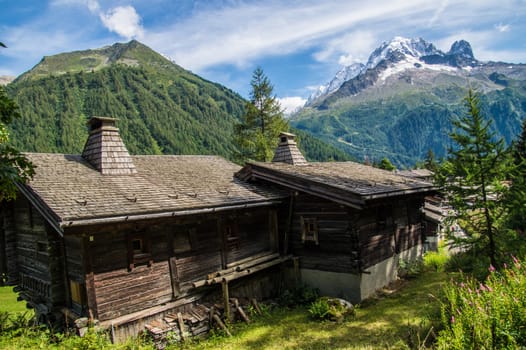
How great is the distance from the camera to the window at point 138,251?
10.0m

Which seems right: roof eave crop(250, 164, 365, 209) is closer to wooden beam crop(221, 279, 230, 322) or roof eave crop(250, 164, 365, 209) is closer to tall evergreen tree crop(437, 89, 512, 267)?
tall evergreen tree crop(437, 89, 512, 267)

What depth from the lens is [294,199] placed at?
1443cm

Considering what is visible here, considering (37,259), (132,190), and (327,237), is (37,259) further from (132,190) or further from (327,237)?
(327,237)

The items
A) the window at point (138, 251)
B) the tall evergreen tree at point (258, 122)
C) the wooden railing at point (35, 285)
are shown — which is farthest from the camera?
the tall evergreen tree at point (258, 122)

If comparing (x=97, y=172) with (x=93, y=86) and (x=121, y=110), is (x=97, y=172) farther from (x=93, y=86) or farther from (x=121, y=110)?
(x=93, y=86)

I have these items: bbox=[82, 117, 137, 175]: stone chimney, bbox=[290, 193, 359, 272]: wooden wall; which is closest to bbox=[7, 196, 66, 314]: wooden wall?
bbox=[82, 117, 137, 175]: stone chimney

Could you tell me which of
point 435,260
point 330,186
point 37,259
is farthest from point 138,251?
point 435,260

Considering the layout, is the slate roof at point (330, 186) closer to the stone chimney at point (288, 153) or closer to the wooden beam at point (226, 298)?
the stone chimney at point (288, 153)

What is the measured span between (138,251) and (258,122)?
2530 cm

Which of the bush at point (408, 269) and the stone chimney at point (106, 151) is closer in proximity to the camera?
the stone chimney at point (106, 151)

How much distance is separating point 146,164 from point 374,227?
32.3 ft

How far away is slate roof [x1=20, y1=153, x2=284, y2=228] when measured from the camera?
30.3 feet

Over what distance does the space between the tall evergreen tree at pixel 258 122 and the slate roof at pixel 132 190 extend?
17295 millimetres

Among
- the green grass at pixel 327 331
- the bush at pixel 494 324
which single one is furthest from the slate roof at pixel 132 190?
the bush at pixel 494 324
